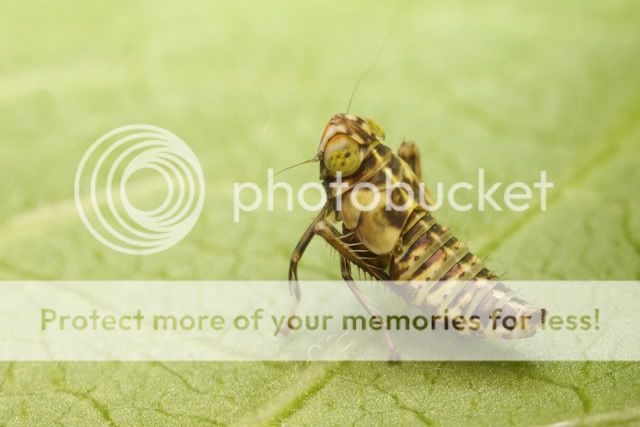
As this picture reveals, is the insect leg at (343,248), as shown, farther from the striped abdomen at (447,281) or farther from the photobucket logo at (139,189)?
the photobucket logo at (139,189)

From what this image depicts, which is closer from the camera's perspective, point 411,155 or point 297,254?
point 297,254

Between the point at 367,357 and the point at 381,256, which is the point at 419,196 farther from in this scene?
the point at 367,357

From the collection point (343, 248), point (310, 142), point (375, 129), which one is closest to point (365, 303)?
point (343, 248)

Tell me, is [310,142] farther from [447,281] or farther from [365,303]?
[447,281]

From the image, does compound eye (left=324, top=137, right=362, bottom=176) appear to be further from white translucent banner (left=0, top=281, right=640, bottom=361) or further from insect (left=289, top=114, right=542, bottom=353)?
white translucent banner (left=0, top=281, right=640, bottom=361)

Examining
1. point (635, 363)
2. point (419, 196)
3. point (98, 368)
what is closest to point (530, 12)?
point (419, 196)

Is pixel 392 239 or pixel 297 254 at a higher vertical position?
pixel 392 239

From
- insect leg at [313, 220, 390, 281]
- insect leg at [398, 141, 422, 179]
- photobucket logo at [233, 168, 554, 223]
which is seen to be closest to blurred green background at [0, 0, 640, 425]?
photobucket logo at [233, 168, 554, 223]
